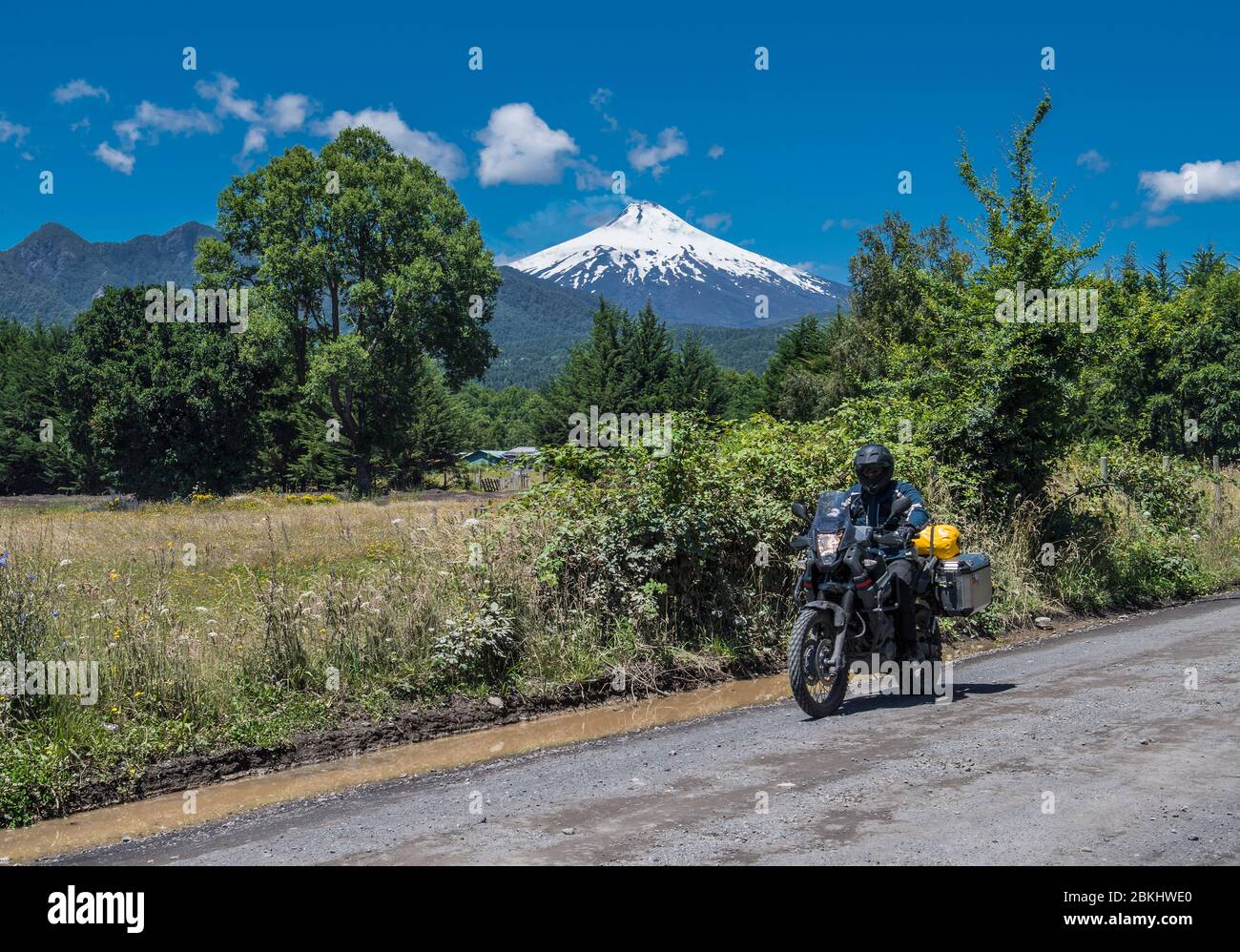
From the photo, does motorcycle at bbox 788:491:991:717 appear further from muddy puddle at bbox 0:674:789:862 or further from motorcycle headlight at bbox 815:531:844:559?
muddy puddle at bbox 0:674:789:862

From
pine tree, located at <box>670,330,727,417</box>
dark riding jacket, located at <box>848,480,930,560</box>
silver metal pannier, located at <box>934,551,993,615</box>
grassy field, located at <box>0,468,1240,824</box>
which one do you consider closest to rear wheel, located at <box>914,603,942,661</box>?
silver metal pannier, located at <box>934,551,993,615</box>

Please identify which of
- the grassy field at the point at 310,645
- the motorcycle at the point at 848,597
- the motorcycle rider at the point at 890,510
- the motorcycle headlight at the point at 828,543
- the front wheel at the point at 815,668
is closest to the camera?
the grassy field at the point at 310,645

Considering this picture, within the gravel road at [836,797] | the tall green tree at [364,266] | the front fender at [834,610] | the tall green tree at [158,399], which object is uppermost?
the tall green tree at [364,266]

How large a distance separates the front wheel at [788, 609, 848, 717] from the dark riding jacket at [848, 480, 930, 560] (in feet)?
2.93

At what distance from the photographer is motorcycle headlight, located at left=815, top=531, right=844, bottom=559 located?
8.23 metres

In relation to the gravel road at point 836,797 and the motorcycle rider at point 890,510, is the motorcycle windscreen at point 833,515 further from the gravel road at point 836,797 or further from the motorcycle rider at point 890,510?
the gravel road at point 836,797

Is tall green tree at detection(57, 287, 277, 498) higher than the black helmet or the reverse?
higher

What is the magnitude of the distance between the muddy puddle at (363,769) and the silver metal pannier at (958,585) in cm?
184

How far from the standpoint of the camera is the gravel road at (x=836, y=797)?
504cm

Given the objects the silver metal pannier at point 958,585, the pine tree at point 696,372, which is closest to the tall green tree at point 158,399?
the pine tree at point 696,372

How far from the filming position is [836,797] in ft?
19.3

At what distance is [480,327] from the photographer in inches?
2438
